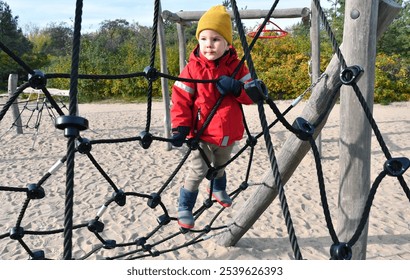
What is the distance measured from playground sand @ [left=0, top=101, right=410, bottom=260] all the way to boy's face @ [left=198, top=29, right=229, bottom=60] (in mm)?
857

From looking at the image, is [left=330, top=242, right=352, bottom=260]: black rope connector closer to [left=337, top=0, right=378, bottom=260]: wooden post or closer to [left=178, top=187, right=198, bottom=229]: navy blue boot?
[left=337, top=0, right=378, bottom=260]: wooden post

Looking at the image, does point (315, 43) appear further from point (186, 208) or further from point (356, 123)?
point (356, 123)

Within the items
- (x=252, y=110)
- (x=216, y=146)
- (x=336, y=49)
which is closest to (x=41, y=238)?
(x=216, y=146)

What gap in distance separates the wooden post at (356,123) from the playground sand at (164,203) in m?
1.02

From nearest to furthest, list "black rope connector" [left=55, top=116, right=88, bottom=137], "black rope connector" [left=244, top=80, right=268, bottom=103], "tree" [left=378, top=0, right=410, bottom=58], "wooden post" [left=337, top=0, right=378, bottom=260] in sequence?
"black rope connector" [left=55, top=116, right=88, bottom=137] → "black rope connector" [left=244, top=80, right=268, bottom=103] → "wooden post" [left=337, top=0, right=378, bottom=260] → "tree" [left=378, top=0, right=410, bottom=58]

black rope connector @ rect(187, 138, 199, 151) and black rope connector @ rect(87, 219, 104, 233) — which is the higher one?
black rope connector @ rect(187, 138, 199, 151)

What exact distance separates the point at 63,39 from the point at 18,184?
19.2m

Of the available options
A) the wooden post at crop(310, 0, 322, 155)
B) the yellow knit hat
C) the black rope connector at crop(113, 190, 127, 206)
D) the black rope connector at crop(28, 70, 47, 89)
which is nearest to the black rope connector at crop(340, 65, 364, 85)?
the yellow knit hat

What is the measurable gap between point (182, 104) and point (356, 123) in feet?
2.20

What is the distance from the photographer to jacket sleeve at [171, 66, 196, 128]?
59.7 inches

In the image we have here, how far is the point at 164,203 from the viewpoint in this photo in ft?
9.94

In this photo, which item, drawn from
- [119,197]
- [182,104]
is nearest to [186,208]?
[119,197]
